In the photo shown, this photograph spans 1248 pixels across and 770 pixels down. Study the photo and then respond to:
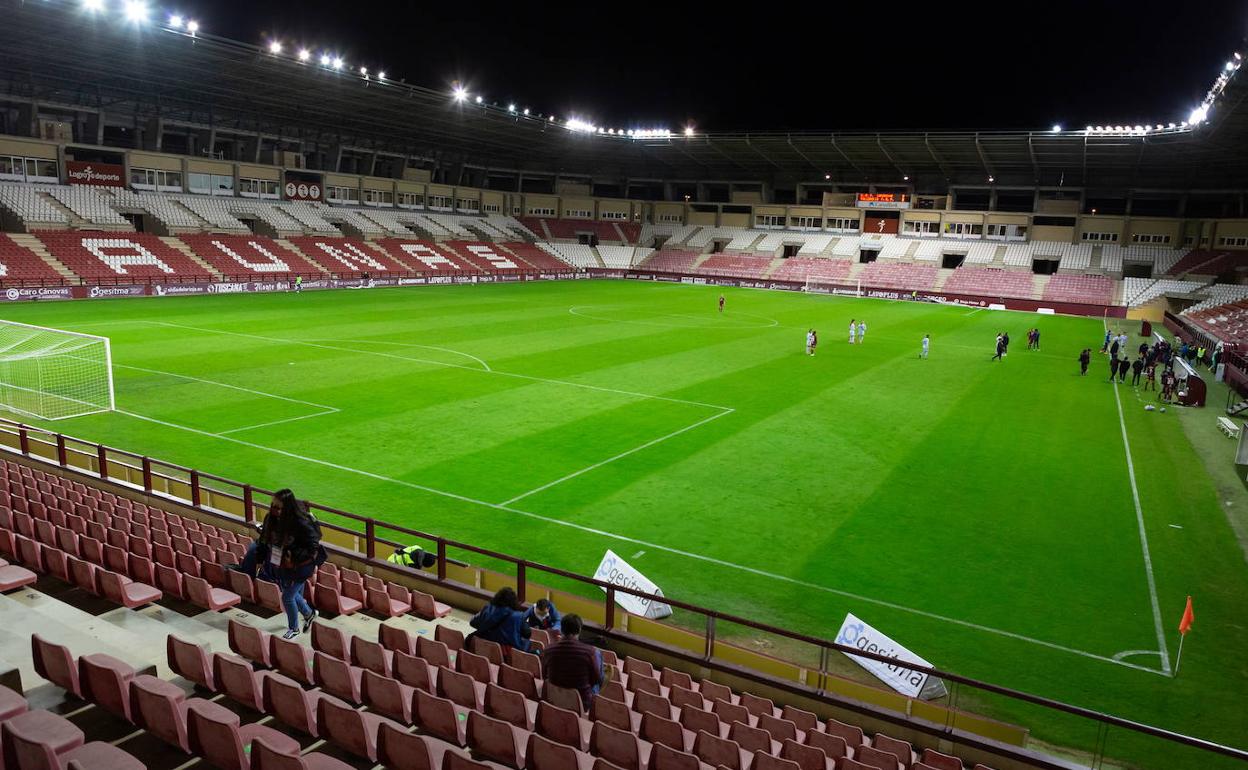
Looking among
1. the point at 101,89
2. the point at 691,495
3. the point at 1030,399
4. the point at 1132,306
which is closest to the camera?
the point at 691,495

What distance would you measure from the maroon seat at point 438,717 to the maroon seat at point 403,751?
1.64 feet

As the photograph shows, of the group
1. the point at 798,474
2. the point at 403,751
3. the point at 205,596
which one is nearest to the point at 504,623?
the point at 403,751

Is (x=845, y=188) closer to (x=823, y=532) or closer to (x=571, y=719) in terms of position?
(x=823, y=532)

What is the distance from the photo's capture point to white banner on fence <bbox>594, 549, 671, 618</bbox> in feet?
36.1

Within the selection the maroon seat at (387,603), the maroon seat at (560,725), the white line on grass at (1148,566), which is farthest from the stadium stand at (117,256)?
the white line on grass at (1148,566)

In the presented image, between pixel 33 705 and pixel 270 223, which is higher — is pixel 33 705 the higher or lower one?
the lower one

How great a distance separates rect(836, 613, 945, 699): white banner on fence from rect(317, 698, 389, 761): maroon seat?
540 cm

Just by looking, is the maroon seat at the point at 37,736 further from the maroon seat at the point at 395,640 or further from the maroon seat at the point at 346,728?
the maroon seat at the point at 395,640

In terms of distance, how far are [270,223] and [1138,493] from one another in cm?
6628

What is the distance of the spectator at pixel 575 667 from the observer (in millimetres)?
7000

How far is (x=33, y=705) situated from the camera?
6.43m

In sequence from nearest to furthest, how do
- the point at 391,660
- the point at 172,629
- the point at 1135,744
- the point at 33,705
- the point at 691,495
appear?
the point at 33,705, the point at 391,660, the point at 172,629, the point at 1135,744, the point at 691,495

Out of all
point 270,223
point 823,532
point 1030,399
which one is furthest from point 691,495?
point 270,223

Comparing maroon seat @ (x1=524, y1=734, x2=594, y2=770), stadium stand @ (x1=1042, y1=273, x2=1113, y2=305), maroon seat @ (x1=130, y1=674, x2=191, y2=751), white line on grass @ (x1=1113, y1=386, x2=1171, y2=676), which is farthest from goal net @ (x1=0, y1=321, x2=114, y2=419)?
stadium stand @ (x1=1042, y1=273, x2=1113, y2=305)
